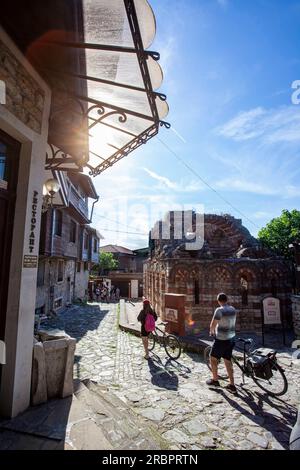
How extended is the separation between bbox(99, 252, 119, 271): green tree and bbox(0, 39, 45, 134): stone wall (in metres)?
37.0

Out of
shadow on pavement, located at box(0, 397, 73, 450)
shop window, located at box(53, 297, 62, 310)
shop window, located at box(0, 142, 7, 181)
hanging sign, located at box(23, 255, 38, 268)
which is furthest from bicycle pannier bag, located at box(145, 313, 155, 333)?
shop window, located at box(53, 297, 62, 310)

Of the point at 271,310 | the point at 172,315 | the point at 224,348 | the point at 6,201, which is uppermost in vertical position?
the point at 6,201

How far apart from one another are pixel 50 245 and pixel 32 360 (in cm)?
966

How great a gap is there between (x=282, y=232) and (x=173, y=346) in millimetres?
22682

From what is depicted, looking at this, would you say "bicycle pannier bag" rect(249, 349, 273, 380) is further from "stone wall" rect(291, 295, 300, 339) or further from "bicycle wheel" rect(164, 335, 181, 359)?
"stone wall" rect(291, 295, 300, 339)

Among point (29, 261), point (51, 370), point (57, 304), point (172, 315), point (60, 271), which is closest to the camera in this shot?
point (29, 261)

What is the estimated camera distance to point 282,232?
25.8 m

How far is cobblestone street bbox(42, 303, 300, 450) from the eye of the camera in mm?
3688

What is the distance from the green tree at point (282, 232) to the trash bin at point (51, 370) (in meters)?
24.9

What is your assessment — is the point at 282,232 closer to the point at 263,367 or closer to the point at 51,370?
the point at 263,367

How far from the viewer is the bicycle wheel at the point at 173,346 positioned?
7669mm

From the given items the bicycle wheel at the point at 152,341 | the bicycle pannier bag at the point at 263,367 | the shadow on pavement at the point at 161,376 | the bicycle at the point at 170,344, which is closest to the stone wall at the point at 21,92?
the shadow on pavement at the point at 161,376

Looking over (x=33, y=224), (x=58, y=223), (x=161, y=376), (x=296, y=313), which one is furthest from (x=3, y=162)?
(x=296, y=313)

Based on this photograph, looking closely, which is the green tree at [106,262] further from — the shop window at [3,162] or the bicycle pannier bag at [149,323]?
the shop window at [3,162]
